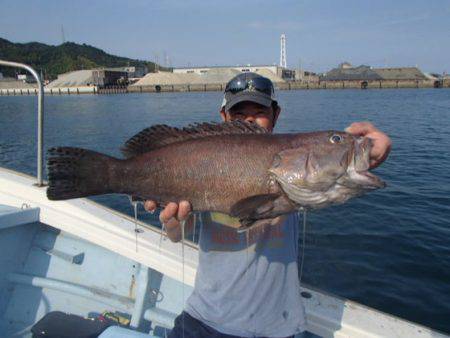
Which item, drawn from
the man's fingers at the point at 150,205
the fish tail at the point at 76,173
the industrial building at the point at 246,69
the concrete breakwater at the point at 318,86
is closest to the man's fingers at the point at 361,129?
the man's fingers at the point at 150,205

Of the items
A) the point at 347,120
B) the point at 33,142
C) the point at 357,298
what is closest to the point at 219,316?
the point at 357,298

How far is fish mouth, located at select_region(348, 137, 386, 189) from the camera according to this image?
8.32 ft

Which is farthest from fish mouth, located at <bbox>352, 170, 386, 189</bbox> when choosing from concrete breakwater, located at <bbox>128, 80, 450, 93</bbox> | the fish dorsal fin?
concrete breakwater, located at <bbox>128, 80, 450, 93</bbox>

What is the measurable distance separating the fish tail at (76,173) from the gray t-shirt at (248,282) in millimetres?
889

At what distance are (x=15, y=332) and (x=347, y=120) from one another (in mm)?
34609

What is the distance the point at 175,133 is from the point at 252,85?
77 cm

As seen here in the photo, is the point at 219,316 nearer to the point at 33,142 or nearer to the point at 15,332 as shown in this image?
the point at 15,332

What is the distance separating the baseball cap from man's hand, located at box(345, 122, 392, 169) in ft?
2.39

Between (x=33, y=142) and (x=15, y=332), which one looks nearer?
(x=15, y=332)

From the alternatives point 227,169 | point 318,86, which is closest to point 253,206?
point 227,169

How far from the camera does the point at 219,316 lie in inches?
114

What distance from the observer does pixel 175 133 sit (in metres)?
2.91

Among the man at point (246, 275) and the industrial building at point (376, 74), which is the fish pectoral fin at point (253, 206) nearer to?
the man at point (246, 275)

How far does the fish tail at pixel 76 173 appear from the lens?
2676 millimetres
